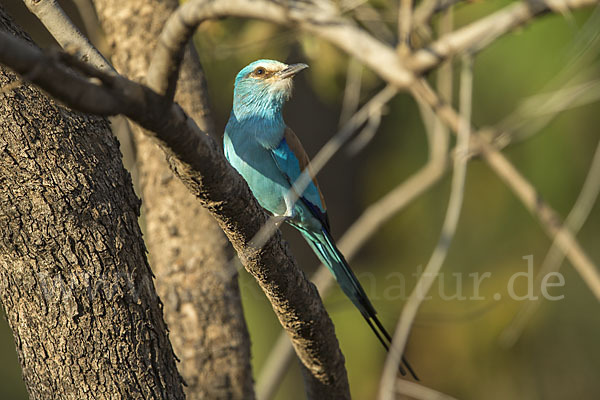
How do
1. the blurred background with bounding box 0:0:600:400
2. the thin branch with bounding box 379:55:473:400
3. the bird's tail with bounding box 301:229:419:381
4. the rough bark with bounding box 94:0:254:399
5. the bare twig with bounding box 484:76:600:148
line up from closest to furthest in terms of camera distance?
the thin branch with bounding box 379:55:473:400
the bare twig with bounding box 484:76:600:148
the bird's tail with bounding box 301:229:419:381
the rough bark with bounding box 94:0:254:399
the blurred background with bounding box 0:0:600:400

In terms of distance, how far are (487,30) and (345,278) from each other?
167cm

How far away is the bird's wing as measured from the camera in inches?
141

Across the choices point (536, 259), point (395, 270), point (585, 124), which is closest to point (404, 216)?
point (395, 270)

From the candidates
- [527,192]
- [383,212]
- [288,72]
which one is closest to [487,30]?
[527,192]

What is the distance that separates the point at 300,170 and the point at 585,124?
11.3ft

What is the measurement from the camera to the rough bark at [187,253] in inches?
135

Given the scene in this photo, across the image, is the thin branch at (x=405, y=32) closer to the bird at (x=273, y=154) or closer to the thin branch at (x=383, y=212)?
the thin branch at (x=383, y=212)

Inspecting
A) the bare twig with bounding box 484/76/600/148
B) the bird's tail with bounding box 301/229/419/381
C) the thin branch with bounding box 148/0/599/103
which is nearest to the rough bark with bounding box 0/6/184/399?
the thin branch with bounding box 148/0/599/103

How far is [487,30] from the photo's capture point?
198 centimetres

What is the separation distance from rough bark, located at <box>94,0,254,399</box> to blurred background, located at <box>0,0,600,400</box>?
170cm

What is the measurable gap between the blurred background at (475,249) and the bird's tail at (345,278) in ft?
5.53

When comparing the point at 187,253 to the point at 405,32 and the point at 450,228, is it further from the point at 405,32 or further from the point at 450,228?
the point at 405,32

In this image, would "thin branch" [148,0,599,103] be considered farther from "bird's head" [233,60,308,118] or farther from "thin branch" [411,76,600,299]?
"bird's head" [233,60,308,118]

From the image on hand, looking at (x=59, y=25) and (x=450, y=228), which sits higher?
(x=450, y=228)
